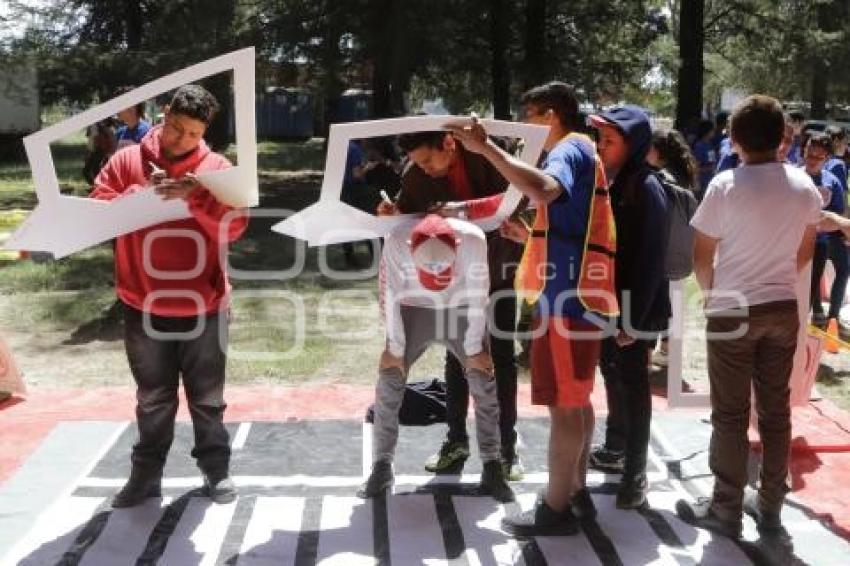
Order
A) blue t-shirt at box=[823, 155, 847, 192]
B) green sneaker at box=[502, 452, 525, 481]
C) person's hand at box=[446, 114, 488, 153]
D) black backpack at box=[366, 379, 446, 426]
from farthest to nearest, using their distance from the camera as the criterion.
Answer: blue t-shirt at box=[823, 155, 847, 192] → black backpack at box=[366, 379, 446, 426] → green sneaker at box=[502, 452, 525, 481] → person's hand at box=[446, 114, 488, 153]

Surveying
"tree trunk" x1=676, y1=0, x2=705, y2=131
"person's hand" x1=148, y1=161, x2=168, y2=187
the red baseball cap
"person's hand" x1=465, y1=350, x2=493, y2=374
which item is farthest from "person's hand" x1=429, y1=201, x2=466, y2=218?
"tree trunk" x1=676, y1=0, x2=705, y2=131

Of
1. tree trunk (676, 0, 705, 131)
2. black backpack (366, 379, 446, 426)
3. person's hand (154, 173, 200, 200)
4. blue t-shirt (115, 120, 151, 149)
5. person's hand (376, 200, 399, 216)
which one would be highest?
tree trunk (676, 0, 705, 131)

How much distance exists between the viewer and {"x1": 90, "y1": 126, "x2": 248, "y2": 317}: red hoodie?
3.30m

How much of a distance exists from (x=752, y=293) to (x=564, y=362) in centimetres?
72

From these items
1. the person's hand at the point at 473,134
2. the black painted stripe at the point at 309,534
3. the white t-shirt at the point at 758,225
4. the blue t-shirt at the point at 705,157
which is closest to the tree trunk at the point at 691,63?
the blue t-shirt at the point at 705,157

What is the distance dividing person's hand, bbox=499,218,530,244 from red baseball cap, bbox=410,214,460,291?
315 millimetres

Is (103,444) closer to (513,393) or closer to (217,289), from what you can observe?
(217,289)

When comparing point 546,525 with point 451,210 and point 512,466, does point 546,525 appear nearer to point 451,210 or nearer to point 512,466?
point 512,466

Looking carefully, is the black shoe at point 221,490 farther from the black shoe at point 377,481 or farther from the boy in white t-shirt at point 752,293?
the boy in white t-shirt at point 752,293

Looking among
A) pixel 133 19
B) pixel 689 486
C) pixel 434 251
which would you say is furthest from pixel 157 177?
pixel 133 19

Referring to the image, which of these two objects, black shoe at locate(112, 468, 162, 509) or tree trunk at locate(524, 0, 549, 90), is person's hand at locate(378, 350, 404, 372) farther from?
tree trunk at locate(524, 0, 549, 90)

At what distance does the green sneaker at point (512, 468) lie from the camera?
3.86 meters

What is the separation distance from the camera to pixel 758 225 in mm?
3096

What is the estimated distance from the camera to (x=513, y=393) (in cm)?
384
